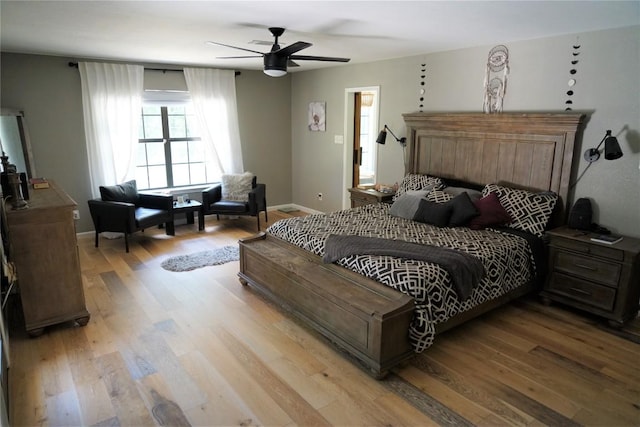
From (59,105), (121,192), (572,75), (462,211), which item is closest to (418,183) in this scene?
(462,211)

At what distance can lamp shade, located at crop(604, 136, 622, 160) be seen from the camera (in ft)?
10.6

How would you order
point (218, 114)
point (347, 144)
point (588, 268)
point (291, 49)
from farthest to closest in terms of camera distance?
point (218, 114) → point (347, 144) → point (588, 268) → point (291, 49)

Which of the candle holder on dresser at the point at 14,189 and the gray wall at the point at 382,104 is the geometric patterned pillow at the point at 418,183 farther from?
the candle holder on dresser at the point at 14,189

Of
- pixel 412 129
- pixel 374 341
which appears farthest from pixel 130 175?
pixel 374 341

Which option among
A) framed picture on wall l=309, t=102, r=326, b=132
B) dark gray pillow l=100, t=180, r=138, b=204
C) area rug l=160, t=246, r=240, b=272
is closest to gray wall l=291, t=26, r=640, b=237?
framed picture on wall l=309, t=102, r=326, b=132

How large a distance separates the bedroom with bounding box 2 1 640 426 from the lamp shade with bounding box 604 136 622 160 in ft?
0.61

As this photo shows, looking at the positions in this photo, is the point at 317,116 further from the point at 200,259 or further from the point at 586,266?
the point at 586,266

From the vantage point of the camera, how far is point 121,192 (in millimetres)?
5324

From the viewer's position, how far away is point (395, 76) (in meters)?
5.18

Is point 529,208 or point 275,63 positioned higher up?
point 275,63

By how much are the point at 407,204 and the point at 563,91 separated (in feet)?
5.62

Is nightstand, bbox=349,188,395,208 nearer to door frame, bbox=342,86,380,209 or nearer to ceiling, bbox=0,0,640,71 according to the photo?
door frame, bbox=342,86,380,209

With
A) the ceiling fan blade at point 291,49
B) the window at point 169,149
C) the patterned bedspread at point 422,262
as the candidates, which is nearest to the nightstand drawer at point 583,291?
the patterned bedspread at point 422,262

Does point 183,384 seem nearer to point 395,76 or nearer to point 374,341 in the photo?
point 374,341
